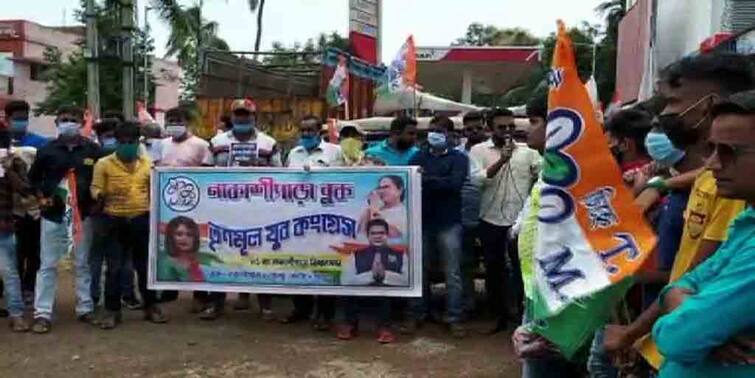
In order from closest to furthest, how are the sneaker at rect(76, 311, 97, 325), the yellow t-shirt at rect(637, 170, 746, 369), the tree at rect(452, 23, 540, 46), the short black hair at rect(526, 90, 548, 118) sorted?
the yellow t-shirt at rect(637, 170, 746, 369) → the short black hair at rect(526, 90, 548, 118) → the sneaker at rect(76, 311, 97, 325) → the tree at rect(452, 23, 540, 46)

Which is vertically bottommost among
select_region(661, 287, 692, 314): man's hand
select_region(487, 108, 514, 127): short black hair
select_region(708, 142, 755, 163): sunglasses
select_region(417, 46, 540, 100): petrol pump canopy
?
select_region(661, 287, 692, 314): man's hand

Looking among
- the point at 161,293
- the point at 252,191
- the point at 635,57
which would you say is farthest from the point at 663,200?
the point at 635,57

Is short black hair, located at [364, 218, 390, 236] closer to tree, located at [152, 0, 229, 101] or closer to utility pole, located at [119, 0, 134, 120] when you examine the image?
utility pole, located at [119, 0, 134, 120]

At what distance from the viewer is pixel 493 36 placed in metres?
69.4

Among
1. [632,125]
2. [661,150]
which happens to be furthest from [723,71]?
[632,125]

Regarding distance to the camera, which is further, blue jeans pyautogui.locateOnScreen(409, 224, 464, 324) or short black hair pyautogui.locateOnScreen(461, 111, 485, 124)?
short black hair pyautogui.locateOnScreen(461, 111, 485, 124)

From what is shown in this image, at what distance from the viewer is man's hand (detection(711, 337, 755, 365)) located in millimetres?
1966

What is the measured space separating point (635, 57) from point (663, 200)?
443 inches

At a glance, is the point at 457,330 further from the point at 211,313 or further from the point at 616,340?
the point at 616,340

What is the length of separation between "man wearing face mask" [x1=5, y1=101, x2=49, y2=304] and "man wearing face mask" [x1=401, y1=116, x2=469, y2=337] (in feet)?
10.9

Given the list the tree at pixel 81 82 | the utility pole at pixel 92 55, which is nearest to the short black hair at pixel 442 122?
the utility pole at pixel 92 55

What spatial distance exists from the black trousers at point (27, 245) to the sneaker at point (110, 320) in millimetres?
1069

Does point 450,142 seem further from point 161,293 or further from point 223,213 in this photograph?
point 161,293

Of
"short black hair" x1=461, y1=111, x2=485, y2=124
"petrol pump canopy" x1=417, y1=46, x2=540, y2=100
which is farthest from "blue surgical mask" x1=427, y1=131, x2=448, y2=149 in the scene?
"petrol pump canopy" x1=417, y1=46, x2=540, y2=100
